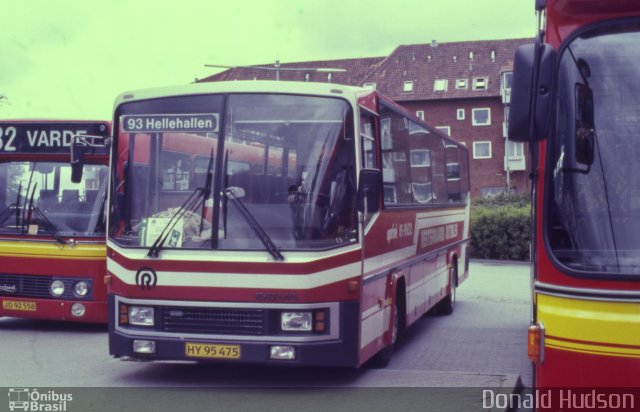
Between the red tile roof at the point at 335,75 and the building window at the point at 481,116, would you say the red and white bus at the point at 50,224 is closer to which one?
the building window at the point at 481,116

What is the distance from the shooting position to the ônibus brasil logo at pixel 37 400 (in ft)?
27.8

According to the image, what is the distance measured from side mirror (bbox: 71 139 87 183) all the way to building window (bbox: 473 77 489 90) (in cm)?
6463

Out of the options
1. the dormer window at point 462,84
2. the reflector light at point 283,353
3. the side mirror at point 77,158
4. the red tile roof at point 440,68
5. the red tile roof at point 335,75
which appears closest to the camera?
the reflector light at point 283,353

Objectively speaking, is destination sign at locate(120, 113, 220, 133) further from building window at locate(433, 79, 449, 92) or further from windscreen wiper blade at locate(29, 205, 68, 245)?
building window at locate(433, 79, 449, 92)

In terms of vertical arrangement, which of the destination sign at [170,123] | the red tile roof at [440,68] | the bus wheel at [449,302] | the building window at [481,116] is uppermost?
the red tile roof at [440,68]

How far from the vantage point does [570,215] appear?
5742 mm

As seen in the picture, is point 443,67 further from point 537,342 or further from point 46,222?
point 537,342

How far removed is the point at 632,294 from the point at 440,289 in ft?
32.8

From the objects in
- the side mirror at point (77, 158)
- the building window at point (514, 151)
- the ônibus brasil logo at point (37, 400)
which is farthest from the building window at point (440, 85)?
the ônibus brasil logo at point (37, 400)

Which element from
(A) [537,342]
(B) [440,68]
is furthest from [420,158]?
(B) [440,68]

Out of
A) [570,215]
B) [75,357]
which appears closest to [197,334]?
[75,357]

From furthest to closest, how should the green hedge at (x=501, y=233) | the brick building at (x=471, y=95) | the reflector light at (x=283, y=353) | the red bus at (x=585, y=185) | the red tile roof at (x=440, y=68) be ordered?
1. the red tile roof at (x=440, y=68)
2. the brick building at (x=471, y=95)
3. the green hedge at (x=501, y=233)
4. the reflector light at (x=283, y=353)
5. the red bus at (x=585, y=185)

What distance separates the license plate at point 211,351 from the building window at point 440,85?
66.9 m

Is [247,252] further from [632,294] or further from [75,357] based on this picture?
[632,294]
